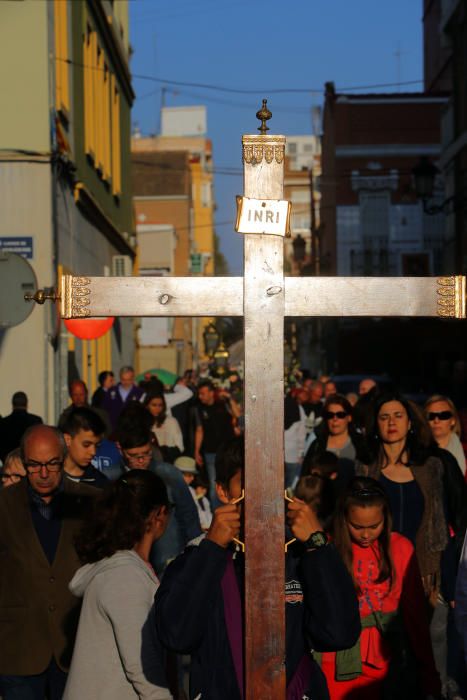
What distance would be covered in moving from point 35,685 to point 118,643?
4.06 feet

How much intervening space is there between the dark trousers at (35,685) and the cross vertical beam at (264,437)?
1849 mm

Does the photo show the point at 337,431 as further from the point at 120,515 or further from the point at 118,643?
the point at 118,643

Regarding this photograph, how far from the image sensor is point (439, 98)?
52.9m

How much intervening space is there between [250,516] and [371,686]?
1.84 metres

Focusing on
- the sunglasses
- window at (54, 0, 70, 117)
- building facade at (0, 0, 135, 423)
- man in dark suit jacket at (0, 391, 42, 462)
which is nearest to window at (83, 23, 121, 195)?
building facade at (0, 0, 135, 423)

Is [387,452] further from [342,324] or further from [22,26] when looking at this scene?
[342,324]

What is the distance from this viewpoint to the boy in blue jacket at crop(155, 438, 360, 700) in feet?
12.8

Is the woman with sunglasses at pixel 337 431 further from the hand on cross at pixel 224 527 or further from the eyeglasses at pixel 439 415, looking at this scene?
the hand on cross at pixel 224 527

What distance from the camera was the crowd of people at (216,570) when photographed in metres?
3.95

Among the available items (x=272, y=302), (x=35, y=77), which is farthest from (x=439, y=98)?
(x=272, y=302)

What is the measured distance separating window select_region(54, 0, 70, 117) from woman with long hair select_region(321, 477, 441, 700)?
12741 mm

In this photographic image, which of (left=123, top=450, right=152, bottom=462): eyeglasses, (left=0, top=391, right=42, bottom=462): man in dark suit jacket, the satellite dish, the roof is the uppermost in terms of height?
the roof

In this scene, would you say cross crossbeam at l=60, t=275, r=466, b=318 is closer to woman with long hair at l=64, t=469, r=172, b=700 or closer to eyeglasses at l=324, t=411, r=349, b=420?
woman with long hair at l=64, t=469, r=172, b=700

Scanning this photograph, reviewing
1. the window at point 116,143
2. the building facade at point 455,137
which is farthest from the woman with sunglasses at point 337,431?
the building facade at point 455,137
